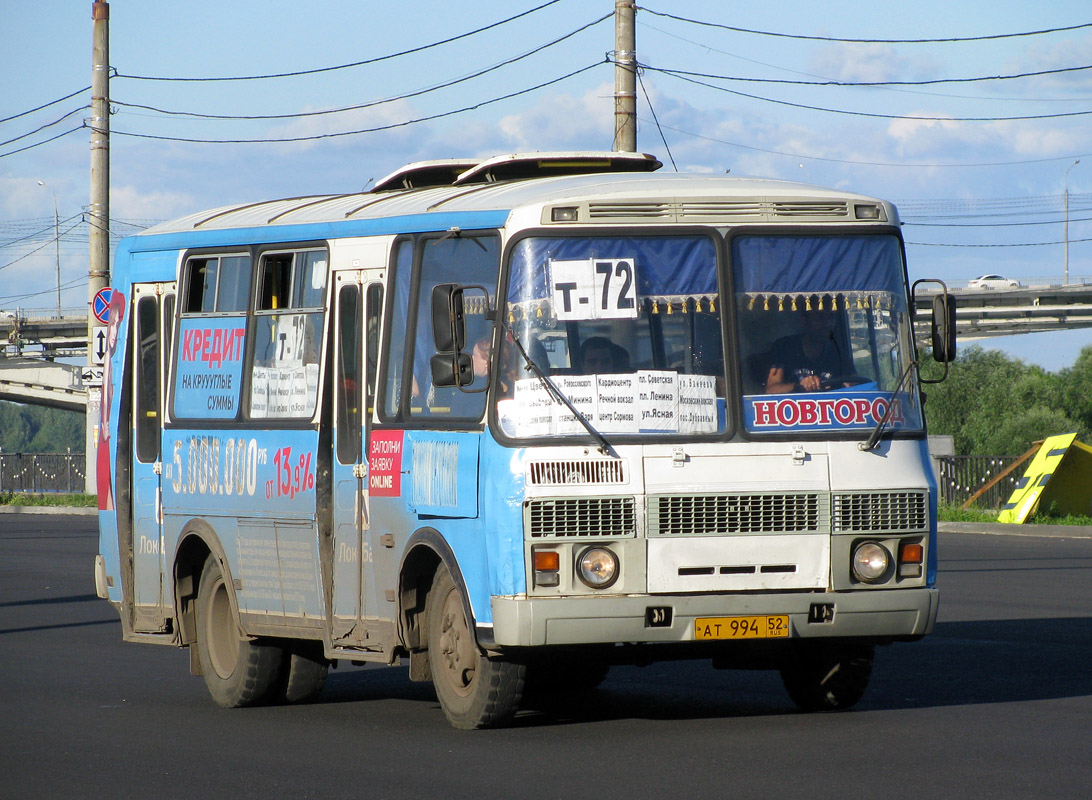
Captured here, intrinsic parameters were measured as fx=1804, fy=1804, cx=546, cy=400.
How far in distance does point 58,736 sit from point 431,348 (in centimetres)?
286

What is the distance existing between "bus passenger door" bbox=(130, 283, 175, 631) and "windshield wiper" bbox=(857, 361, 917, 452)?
192 inches

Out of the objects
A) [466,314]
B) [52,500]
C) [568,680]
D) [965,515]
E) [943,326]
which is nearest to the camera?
[466,314]

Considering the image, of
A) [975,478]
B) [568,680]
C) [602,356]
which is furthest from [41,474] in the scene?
[602,356]

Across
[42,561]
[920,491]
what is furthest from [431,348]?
[42,561]

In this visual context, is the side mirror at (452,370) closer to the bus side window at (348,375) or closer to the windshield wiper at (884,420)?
the bus side window at (348,375)

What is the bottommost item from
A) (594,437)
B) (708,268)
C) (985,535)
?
(985,535)

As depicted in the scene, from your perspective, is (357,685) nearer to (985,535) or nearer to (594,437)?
(594,437)

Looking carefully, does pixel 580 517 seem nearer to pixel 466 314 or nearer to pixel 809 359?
pixel 466 314

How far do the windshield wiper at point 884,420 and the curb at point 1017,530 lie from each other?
63.7 feet

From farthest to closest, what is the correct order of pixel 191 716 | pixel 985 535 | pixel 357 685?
pixel 985 535 → pixel 357 685 → pixel 191 716

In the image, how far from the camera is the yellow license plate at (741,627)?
8.87 m

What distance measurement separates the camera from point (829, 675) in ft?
32.8

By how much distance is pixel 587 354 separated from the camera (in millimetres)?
9023

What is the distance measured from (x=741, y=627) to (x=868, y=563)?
30.4 inches
